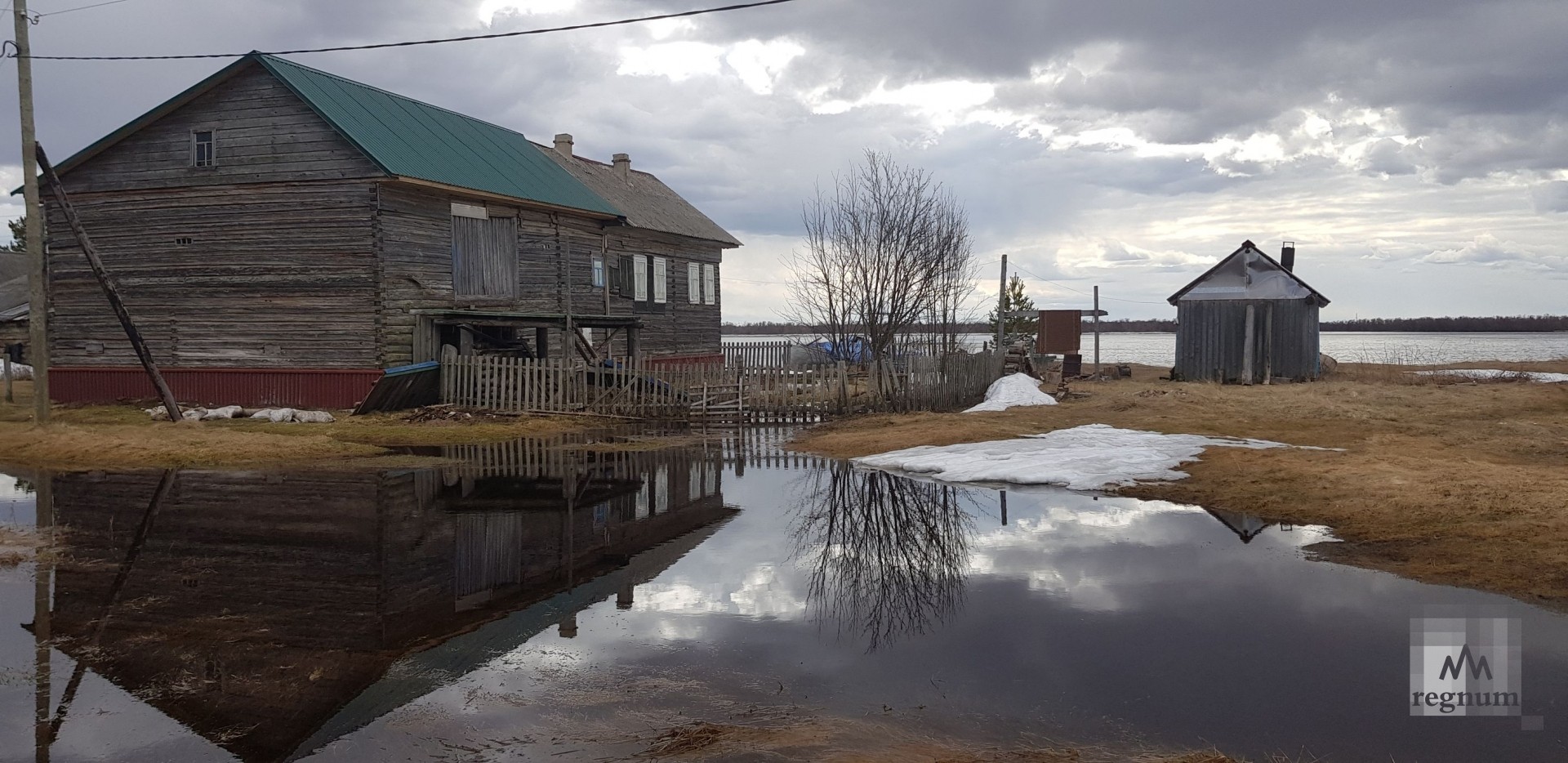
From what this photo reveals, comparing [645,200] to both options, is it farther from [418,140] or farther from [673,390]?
[673,390]

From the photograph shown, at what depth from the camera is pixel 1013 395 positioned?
25234 mm

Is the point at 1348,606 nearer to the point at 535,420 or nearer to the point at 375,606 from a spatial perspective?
the point at 375,606

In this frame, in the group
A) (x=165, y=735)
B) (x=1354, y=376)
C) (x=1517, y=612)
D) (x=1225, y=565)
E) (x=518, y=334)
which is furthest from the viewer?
(x=1354, y=376)

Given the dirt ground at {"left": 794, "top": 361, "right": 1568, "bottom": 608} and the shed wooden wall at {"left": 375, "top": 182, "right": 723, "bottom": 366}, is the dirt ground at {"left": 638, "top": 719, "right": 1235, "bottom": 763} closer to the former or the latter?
A: the dirt ground at {"left": 794, "top": 361, "right": 1568, "bottom": 608}

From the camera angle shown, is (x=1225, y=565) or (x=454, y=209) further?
(x=454, y=209)

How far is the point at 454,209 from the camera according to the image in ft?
80.0

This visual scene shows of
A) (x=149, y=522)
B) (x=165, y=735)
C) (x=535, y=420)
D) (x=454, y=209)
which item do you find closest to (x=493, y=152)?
(x=454, y=209)

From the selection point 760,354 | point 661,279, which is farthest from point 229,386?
point 661,279

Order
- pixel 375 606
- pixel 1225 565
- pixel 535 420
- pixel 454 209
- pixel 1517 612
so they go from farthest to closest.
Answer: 1. pixel 454 209
2. pixel 535 420
3. pixel 1225 565
4. pixel 375 606
5. pixel 1517 612

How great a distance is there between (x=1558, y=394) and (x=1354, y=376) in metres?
8.18

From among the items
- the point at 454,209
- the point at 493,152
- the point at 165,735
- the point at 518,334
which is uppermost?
the point at 493,152

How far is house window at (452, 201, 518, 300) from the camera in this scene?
24.4m

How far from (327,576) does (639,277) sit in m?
25.0

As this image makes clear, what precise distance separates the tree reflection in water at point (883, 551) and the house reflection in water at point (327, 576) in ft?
4.19
